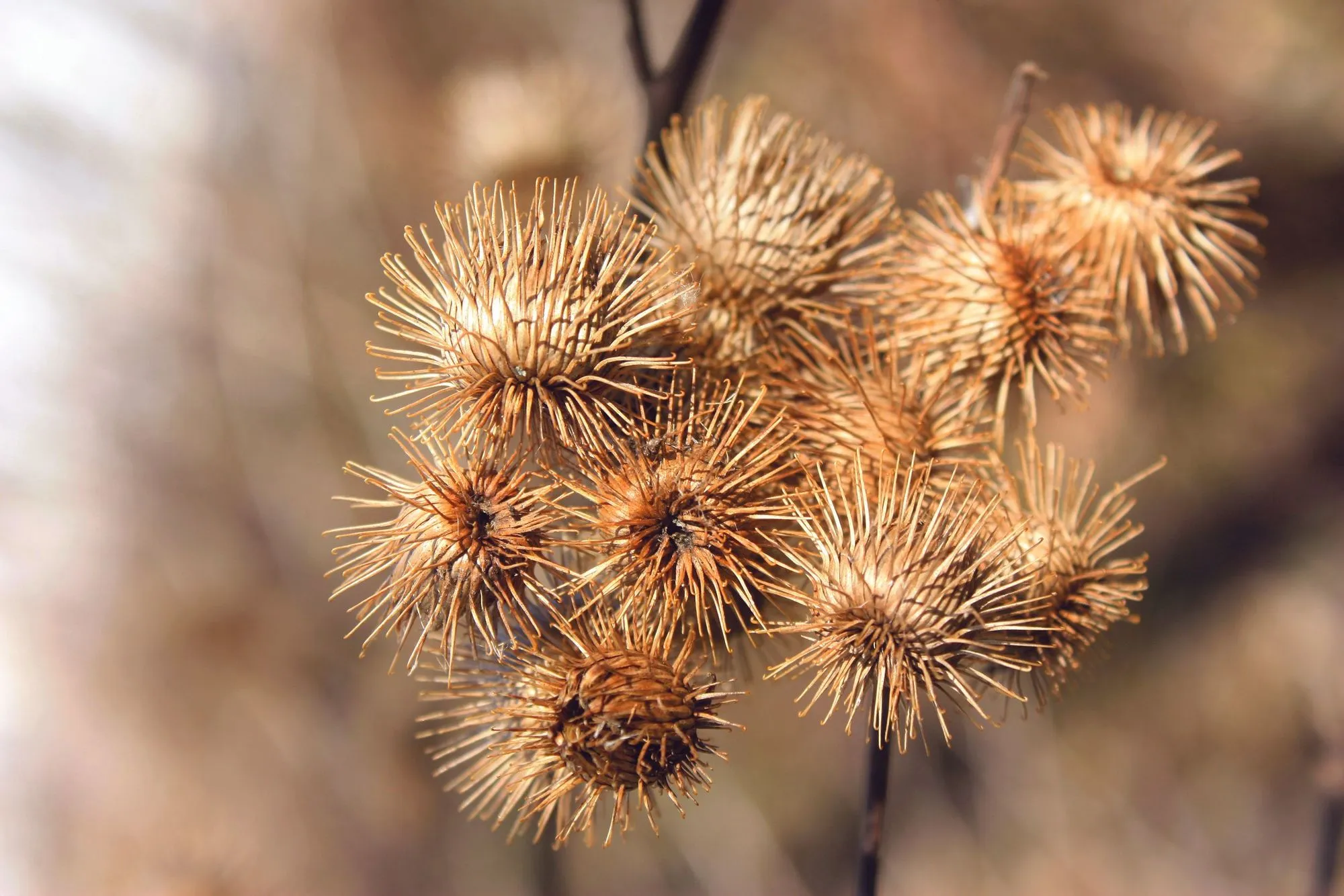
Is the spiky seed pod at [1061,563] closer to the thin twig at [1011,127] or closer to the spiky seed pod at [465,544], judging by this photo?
the thin twig at [1011,127]

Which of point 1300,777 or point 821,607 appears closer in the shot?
point 821,607

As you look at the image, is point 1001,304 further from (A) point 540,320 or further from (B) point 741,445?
(A) point 540,320

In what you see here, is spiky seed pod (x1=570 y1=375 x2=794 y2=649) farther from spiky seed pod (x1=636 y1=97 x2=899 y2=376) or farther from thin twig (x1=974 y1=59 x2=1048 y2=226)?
thin twig (x1=974 y1=59 x2=1048 y2=226)

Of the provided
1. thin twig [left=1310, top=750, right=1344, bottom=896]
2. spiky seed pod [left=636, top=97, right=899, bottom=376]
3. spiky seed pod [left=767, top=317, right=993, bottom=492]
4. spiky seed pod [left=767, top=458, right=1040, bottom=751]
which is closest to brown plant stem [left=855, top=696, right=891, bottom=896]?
spiky seed pod [left=767, top=458, right=1040, bottom=751]

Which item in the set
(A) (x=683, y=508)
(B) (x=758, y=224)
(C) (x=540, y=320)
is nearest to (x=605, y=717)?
(A) (x=683, y=508)

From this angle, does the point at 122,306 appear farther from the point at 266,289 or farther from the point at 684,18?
the point at 684,18

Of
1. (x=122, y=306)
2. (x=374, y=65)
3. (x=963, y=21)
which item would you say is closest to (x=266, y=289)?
(x=122, y=306)
